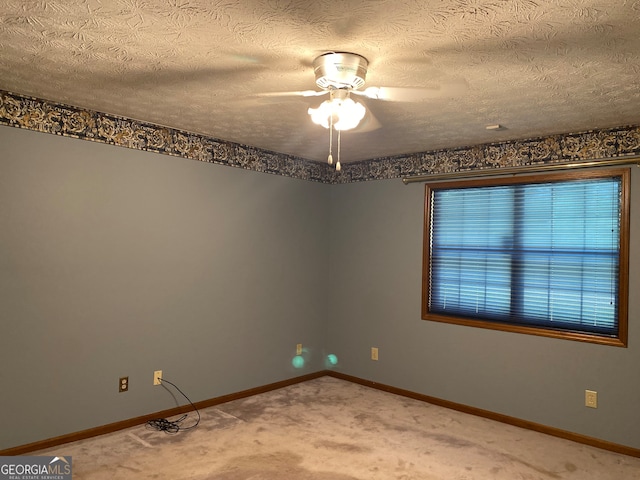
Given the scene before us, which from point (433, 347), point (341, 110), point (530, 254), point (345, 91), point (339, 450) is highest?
point (345, 91)

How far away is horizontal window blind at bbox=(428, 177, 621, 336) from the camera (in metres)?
3.56

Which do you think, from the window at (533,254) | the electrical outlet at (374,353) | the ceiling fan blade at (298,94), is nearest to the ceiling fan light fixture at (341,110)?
the ceiling fan blade at (298,94)

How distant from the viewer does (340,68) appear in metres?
2.28

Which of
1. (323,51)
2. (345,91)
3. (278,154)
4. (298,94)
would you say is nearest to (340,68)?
(323,51)

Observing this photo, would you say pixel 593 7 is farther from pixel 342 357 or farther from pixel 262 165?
pixel 342 357

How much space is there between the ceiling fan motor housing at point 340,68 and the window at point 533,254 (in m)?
2.23

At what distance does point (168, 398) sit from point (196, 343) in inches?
19.5

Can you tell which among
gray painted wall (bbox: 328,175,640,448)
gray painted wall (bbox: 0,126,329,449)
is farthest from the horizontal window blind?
gray painted wall (bbox: 0,126,329,449)

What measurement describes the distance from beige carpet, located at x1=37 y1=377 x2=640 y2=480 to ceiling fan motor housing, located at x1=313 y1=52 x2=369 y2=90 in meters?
2.36

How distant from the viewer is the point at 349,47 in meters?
2.18

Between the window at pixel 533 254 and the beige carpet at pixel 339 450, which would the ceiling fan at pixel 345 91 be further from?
the beige carpet at pixel 339 450

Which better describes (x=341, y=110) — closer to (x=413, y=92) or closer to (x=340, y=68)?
(x=340, y=68)

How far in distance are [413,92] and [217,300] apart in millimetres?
2543

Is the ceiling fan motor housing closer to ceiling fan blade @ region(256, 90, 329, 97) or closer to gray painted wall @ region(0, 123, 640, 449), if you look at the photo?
ceiling fan blade @ region(256, 90, 329, 97)
